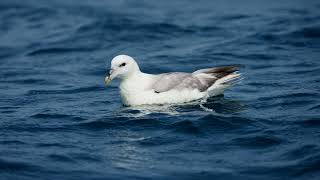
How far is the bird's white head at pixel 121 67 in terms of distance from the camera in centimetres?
1145

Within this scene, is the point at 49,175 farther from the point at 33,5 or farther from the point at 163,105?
the point at 33,5

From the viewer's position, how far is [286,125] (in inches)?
404

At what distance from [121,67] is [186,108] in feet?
3.94

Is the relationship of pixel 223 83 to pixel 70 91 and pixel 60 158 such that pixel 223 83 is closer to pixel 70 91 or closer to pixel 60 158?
pixel 70 91

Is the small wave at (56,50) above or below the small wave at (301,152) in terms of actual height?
above

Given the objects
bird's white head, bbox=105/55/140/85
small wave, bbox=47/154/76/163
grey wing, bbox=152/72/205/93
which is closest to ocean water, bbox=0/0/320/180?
small wave, bbox=47/154/76/163

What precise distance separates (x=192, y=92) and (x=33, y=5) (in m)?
13.5

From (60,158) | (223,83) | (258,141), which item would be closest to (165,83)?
(223,83)

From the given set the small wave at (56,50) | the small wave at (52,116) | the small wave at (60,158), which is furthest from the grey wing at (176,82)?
the small wave at (56,50)

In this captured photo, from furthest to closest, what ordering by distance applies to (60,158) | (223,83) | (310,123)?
1. (223,83)
2. (310,123)
3. (60,158)

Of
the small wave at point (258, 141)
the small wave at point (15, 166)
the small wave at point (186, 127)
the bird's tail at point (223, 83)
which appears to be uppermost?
the bird's tail at point (223, 83)

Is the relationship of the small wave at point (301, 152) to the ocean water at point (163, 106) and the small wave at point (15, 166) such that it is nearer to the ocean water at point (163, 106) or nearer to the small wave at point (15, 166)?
the ocean water at point (163, 106)

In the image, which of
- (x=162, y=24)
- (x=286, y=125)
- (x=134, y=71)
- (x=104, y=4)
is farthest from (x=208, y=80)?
(x=104, y=4)

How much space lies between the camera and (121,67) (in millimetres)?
11516
